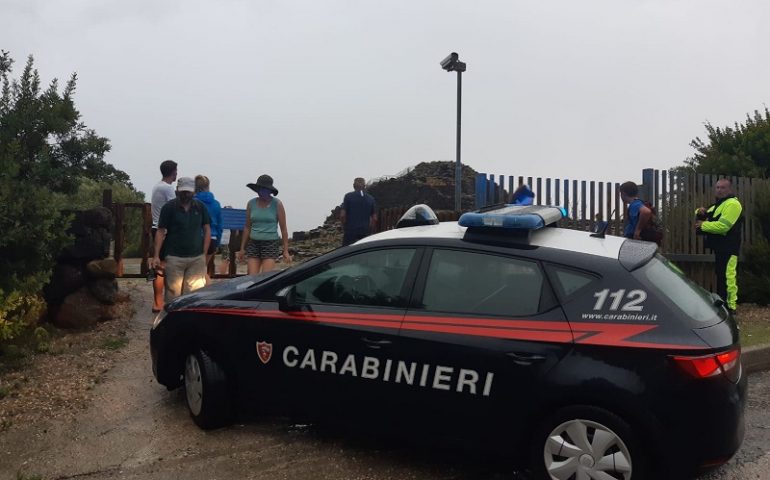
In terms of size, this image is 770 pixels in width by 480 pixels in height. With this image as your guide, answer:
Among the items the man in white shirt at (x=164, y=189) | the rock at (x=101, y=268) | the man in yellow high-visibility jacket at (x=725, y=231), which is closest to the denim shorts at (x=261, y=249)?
the man in white shirt at (x=164, y=189)

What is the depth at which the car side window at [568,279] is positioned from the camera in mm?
3484

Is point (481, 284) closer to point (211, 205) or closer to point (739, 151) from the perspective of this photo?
point (211, 205)

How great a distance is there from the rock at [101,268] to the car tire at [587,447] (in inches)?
232

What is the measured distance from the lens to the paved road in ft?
12.7

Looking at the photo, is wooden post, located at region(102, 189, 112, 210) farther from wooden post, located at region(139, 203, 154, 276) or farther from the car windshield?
the car windshield

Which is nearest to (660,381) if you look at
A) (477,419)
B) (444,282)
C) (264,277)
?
(477,419)

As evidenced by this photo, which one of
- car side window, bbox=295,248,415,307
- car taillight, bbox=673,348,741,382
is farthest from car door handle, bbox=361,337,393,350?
car taillight, bbox=673,348,741,382

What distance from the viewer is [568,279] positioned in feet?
11.6

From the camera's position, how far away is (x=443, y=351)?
362cm

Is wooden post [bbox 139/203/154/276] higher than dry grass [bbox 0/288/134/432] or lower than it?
higher

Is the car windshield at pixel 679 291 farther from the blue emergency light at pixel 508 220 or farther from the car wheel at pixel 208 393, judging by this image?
the car wheel at pixel 208 393

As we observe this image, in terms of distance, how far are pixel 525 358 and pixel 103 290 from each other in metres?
5.85

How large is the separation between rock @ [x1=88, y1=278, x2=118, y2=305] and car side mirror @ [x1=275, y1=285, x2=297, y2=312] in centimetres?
437

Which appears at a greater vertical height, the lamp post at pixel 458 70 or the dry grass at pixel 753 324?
the lamp post at pixel 458 70
